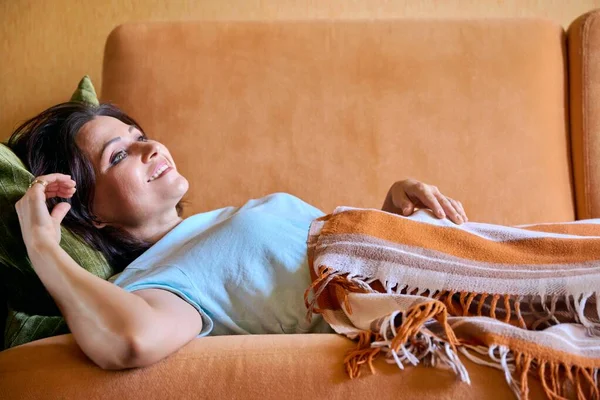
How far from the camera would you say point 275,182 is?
1483 millimetres

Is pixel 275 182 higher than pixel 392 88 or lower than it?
lower

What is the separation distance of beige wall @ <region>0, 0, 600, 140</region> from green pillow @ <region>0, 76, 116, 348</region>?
832 millimetres

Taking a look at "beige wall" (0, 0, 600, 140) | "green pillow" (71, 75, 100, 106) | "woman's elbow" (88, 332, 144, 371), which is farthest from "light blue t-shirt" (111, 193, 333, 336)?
"beige wall" (0, 0, 600, 140)

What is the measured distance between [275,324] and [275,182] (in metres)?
0.52

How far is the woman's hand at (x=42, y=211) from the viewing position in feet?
3.10

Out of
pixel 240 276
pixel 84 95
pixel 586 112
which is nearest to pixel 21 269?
pixel 240 276

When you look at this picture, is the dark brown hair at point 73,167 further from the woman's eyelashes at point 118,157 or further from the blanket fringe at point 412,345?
the blanket fringe at point 412,345

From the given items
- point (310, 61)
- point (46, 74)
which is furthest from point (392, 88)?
point (46, 74)

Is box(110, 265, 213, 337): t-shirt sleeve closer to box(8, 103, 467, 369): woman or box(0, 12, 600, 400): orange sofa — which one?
box(8, 103, 467, 369): woman

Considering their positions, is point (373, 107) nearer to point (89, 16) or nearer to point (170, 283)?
point (170, 283)

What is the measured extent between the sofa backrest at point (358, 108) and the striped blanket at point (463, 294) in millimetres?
371

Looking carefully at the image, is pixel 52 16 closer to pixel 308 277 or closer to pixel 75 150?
pixel 75 150

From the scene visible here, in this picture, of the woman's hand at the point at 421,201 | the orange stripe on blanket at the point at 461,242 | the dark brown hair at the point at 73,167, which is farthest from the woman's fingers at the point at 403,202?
the dark brown hair at the point at 73,167

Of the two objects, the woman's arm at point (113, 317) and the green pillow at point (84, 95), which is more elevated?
the green pillow at point (84, 95)
